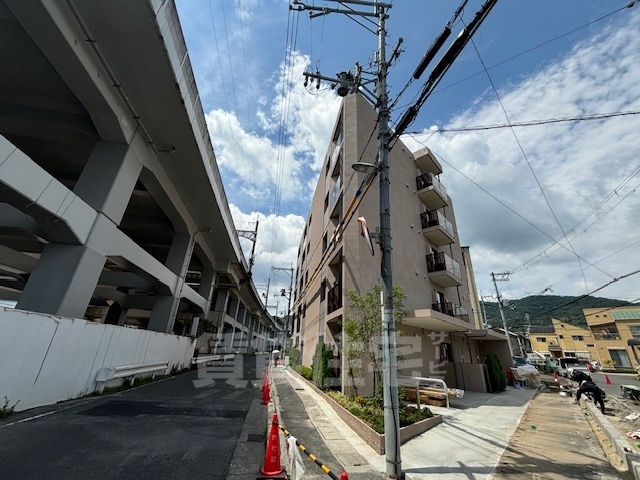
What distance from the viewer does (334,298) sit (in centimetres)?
1377

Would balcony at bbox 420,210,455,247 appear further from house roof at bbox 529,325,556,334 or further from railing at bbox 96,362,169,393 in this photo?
house roof at bbox 529,325,556,334

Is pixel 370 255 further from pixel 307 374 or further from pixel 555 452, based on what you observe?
pixel 307 374

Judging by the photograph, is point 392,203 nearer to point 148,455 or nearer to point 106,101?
point 106,101

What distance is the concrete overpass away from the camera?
21.4 ft

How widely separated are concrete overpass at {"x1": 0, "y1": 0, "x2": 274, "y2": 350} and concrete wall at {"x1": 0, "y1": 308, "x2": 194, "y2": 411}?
37.4 inches

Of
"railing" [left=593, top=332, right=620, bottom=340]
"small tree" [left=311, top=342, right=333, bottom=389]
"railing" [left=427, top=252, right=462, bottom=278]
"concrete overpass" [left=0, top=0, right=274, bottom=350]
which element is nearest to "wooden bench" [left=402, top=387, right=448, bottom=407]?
"small tree" [left=311, top=342, right=333, bottom=389]

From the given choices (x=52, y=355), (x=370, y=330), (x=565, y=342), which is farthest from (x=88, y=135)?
(x=565, y=342)

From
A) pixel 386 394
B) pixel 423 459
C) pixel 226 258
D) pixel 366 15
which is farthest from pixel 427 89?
pixel 226 258

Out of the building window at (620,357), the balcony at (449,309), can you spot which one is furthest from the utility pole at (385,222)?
the building window at (620,357)

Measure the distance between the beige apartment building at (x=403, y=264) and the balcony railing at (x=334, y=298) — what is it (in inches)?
2.1

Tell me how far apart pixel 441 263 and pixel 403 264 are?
3658mm

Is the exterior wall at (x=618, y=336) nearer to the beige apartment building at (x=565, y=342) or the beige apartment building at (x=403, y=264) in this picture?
the beige apartment building at (x=565, y=342)

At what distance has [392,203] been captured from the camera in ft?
49.2

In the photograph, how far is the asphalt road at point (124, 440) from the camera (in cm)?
368
